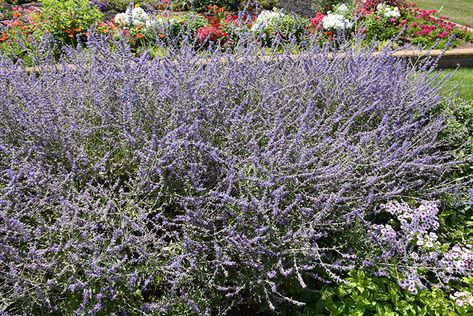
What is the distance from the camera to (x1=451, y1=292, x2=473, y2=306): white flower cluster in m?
2.54

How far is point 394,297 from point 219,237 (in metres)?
0.98

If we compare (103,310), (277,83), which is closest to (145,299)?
(103,310)

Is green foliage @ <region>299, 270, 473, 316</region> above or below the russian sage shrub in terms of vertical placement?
below

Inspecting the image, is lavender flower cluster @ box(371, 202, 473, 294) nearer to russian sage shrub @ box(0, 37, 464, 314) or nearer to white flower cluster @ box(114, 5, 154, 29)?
russian sage shrub @ box(0, 37, 464, 314)

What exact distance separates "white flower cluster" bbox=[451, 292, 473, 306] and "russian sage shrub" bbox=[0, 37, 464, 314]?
52 centimetres

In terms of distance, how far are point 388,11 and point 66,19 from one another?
4639mm

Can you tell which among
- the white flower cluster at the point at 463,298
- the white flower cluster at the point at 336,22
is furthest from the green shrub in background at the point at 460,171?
the white flower cluster at the point at 336,22

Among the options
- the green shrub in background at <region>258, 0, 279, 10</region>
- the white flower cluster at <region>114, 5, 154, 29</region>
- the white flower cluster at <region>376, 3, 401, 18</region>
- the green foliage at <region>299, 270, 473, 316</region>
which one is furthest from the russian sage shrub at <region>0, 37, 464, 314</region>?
the green shrub in background at <region>258, 0, 279, 10</region>

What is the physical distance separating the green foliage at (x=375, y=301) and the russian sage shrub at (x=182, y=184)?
0.43 ft

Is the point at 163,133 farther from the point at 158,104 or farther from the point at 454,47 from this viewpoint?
the point at 454,47

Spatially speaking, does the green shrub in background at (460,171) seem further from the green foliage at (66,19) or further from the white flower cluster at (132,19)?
the green foliage at (66,19)

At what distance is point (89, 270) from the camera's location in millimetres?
2092

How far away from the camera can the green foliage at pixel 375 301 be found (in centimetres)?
244

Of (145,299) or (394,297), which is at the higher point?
(394,297)
